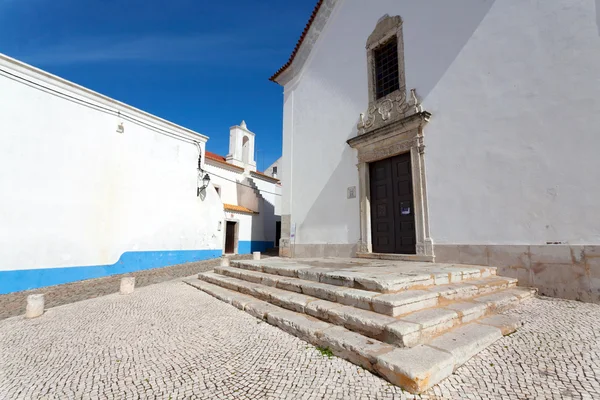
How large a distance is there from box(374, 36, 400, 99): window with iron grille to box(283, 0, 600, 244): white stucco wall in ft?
1.38

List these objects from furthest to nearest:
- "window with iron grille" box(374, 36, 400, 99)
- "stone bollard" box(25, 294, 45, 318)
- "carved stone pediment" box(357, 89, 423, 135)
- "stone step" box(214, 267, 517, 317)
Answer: "window with iron grille" box(374, 36, 400, 99), "carved stone pediment" box(357, 89, 423, 135), "stone bollard" box(25, 294, 45, 318), "stone step" box(214, 267, 517, 317)

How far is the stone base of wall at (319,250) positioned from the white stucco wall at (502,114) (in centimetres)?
28

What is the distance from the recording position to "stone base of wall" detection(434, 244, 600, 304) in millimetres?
3959

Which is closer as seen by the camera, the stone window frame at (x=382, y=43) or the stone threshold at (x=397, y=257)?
the stone threshold at (x=397, y=257)

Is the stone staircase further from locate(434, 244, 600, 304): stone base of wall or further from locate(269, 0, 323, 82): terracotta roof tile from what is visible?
locate(269, 0, 323, 82): terracotta roof tile

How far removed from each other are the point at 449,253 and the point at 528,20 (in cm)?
426

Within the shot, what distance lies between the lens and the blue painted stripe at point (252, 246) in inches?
674

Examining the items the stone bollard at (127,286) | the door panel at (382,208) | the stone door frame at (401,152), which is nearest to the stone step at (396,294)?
the stone door frame at (401,152)

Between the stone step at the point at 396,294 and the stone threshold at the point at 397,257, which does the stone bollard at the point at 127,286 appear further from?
the stone threshold at the point at 397,257

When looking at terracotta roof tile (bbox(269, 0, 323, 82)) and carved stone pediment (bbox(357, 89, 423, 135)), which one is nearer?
carved stone pediment (bbox(357, 89, 423, 135))

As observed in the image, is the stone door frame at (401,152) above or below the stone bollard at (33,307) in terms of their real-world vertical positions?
above

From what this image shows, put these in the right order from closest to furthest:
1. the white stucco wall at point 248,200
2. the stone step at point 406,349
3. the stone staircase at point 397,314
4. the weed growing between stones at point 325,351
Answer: the stone step at point 406,349, the stone staircase at point 397,314, the weed growing between stones at point 325,351, the white stucco wall at point 248,200

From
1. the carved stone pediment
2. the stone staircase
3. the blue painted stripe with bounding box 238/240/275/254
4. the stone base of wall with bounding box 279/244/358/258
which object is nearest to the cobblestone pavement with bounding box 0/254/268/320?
the stone base of wall with bounding box 279/244/358/258

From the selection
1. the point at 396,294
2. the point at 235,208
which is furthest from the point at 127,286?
the point at 235,208
